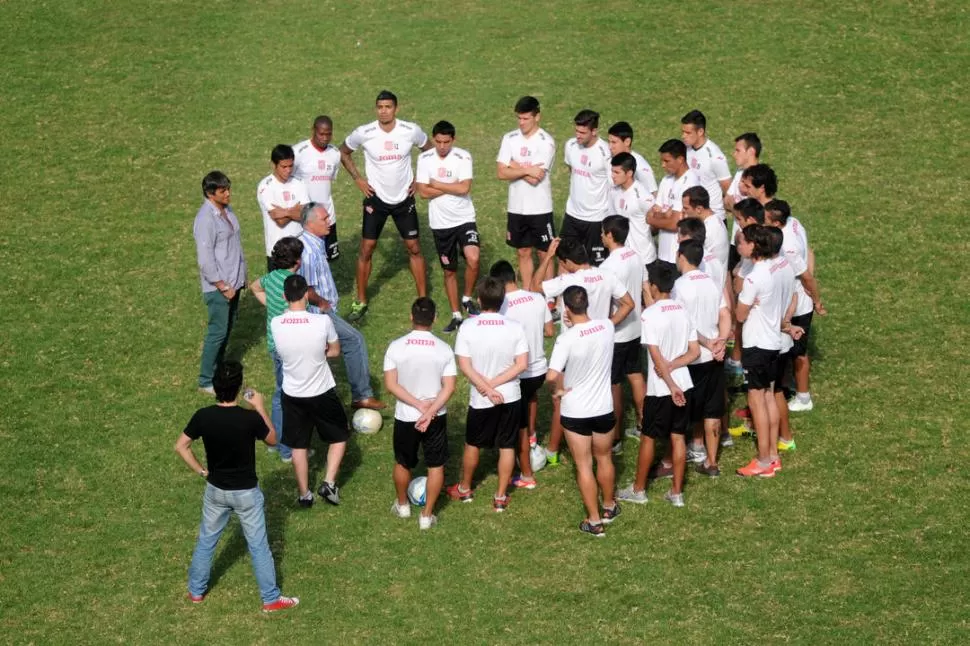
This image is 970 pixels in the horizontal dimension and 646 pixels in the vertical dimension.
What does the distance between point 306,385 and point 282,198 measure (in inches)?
138

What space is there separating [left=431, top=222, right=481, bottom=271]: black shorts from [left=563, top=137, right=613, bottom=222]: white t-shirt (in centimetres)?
144

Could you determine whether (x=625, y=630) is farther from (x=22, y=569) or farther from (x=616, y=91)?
(x=616, y=91)

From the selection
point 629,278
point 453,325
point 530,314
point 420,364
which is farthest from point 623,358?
point 453,325

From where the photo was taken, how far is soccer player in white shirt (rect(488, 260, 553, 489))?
39.0ft

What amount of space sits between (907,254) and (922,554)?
6.97 m

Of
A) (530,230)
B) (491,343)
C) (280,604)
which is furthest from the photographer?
(530,230)

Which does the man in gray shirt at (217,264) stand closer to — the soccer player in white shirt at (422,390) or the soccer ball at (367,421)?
the soccer ball at (367,421)

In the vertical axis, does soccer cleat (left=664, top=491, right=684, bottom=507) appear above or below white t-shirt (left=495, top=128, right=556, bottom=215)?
below

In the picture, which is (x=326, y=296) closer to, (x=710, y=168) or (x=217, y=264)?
(x=217, y=264)

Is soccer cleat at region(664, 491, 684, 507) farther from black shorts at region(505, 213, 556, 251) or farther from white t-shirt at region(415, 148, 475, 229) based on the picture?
white t-shirt at region(415, 148, 475, 229)

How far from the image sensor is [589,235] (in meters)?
15.4

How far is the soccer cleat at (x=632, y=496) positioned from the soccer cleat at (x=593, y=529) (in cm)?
63

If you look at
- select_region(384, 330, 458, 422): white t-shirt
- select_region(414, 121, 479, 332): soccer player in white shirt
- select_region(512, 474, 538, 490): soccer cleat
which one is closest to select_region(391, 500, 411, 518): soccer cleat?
select_region(384, 330, 458, 422): white t-shirt

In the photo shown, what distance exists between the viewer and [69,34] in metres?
23.8
